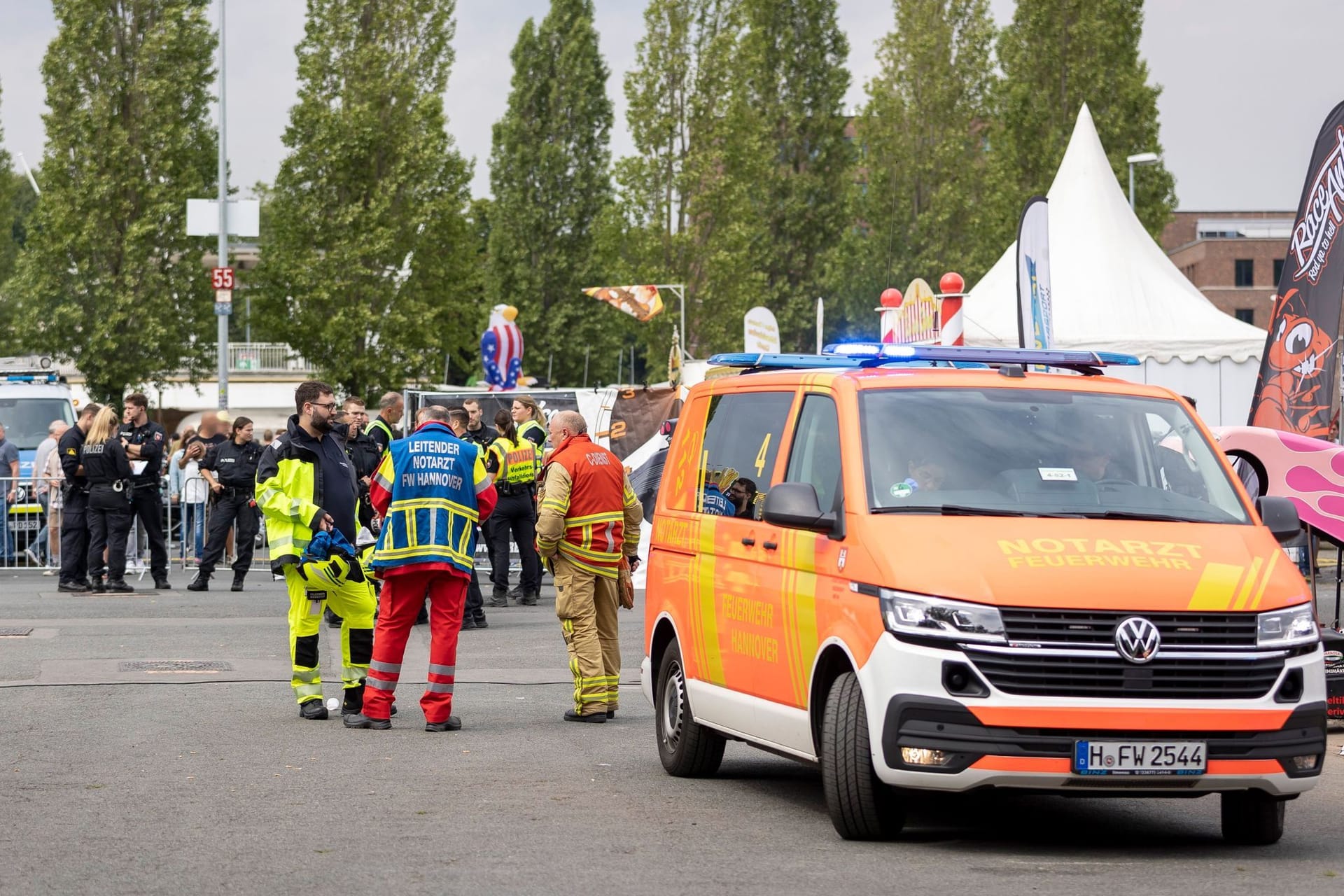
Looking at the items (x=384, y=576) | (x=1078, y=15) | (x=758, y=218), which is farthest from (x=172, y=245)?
(x=384, y=576)

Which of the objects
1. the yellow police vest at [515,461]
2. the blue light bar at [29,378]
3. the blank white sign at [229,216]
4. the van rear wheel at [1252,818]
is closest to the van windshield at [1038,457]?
the van rear wheel at [1252,818]

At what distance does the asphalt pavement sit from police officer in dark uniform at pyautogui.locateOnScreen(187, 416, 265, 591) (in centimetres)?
815

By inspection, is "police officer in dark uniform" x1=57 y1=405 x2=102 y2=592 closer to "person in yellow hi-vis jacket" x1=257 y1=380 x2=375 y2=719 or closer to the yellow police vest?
the yellow police vest

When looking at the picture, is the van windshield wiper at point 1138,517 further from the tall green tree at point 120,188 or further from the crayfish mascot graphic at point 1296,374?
the tall green tree at point 120,188

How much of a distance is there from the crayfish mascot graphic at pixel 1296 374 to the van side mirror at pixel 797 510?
327 inches

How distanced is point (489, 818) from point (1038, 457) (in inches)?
109

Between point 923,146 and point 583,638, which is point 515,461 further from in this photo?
point 923,146

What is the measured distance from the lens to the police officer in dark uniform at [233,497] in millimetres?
21328

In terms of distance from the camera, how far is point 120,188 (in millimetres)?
49000

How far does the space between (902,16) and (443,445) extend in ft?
178

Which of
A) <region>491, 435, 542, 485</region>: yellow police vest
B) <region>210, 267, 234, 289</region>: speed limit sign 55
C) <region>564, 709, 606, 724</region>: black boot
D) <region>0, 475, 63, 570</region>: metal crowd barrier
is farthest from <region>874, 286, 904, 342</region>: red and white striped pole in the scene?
<region>210, 267, 234, 289</region>: speed limit sign 55

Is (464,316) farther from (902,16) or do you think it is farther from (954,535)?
(954,535)

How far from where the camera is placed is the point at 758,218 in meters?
65.2

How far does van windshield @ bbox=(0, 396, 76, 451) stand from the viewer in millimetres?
29172
